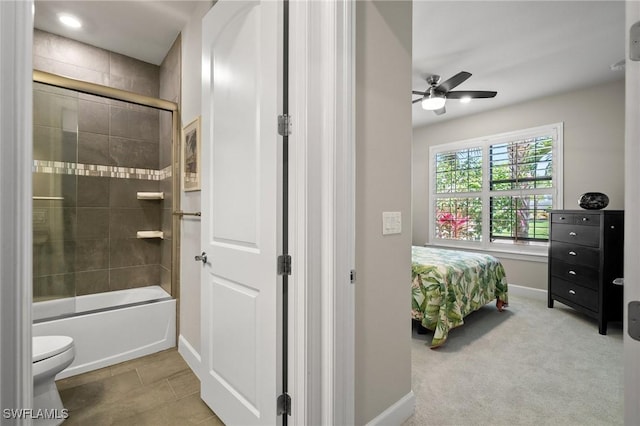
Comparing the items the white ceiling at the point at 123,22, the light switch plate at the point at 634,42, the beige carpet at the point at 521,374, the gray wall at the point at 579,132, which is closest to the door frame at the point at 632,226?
the light switch plate at the point at 634,42

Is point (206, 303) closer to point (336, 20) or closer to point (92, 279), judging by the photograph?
point (336, 20)

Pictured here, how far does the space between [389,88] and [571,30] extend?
7.25 feet

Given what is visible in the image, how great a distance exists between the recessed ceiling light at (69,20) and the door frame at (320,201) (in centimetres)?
229

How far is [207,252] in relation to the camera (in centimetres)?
174

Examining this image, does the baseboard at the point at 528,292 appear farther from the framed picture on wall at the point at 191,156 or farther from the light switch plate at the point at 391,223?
the framed picture on wall at the point at 191,156

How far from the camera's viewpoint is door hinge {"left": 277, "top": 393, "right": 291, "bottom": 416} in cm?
127

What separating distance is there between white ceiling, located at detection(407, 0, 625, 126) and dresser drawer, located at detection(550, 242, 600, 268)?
6.20ft

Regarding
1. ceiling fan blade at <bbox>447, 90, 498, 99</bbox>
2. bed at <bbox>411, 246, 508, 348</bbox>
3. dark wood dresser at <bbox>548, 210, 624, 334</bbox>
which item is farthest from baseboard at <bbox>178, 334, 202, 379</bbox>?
dark wood dresser at <bbox>548, 210, 624, 334</bbox>

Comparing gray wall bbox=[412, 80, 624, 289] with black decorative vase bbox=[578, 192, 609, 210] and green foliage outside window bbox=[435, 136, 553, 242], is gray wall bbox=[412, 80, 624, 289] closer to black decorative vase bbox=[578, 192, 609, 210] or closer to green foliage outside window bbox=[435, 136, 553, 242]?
green foliage outside window bbox=[435, 136, 553, 242]

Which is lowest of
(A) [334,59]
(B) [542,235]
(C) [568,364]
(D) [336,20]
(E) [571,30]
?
(C) [568,364]

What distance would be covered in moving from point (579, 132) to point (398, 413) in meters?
4.03

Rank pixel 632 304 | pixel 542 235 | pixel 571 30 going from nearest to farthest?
pixel 632 304, pixel 571 30, pixel 542 235

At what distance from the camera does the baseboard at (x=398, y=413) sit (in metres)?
1.49

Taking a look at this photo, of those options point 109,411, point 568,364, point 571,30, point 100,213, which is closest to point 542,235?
point 568,364
